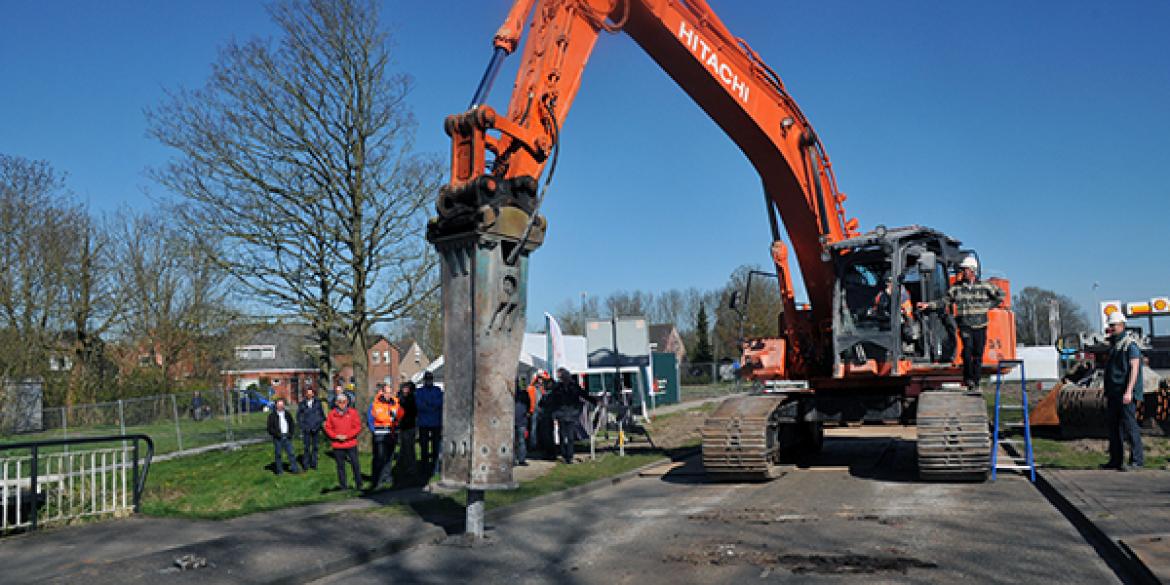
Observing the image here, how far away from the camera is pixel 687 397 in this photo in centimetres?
4572

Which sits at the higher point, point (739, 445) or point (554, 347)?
point (554, 347)

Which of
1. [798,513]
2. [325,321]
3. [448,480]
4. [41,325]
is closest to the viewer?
[448,480]

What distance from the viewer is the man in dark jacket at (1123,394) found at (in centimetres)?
1120

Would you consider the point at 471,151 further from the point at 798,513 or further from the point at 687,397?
the point at 687,397

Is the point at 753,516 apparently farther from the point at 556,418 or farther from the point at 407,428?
the point at 556,418

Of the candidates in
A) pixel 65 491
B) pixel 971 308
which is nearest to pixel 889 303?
pixel 971 308

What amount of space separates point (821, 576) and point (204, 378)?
39697mm

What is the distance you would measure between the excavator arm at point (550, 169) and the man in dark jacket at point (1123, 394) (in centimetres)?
376

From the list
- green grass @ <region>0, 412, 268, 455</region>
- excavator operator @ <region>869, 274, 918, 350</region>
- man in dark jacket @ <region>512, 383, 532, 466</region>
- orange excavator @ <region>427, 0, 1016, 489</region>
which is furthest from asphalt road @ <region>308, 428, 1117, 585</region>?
green grass @ <region>0, 412, 268, 455</region>

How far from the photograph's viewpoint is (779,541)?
26.3ft

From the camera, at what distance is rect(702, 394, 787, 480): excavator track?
11867mm

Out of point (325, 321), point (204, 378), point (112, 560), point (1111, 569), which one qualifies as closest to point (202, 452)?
point (325, 321)

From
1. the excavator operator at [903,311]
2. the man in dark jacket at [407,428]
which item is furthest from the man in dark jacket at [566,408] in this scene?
the excavator operator at [903,311]

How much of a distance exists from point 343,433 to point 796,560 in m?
7.86
